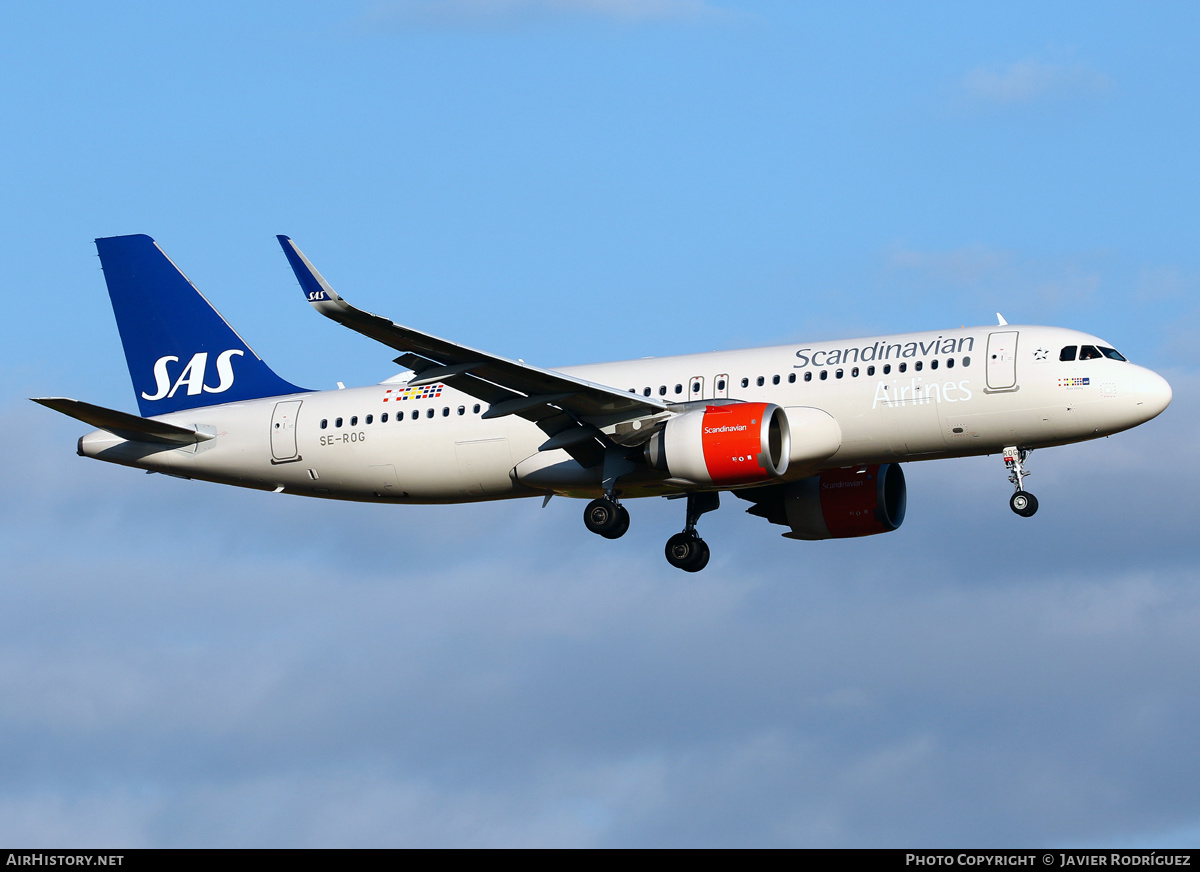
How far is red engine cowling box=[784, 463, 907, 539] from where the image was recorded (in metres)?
47.8

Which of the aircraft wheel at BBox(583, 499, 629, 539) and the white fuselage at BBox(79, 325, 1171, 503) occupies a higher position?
the white fuselage at BBox(79, 325, 1171, 503)

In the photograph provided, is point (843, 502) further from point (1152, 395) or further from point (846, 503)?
point (1152, 395)

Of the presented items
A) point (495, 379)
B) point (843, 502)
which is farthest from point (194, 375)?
point (843, 502)

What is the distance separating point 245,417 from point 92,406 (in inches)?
201

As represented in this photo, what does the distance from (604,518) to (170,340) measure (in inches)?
585

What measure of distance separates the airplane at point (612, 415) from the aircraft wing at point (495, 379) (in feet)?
0.20

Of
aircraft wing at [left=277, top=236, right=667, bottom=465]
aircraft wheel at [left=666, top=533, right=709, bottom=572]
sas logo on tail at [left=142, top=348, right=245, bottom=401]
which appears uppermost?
sas logo on tail at [left=142, top=348, right=245, bottom=401]

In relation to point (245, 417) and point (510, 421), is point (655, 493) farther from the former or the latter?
point (245, 417)

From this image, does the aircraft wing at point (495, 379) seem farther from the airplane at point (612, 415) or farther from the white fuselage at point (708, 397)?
the white fuselage at point (708, 397)

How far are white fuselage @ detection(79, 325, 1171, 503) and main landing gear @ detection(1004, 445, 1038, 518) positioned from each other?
16.0 inches

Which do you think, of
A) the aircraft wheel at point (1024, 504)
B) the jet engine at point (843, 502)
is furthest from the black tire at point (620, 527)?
the aircraft wheel at point (1024, 504)

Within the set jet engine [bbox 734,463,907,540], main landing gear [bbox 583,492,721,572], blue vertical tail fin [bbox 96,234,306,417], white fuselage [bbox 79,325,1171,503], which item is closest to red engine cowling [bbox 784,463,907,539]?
jet engine [bbox 734,463,907,540]

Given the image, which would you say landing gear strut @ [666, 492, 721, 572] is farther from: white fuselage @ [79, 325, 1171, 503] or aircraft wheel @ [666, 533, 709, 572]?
white fuselage @ [79, 325, 1171, 503]

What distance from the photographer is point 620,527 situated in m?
44.2
